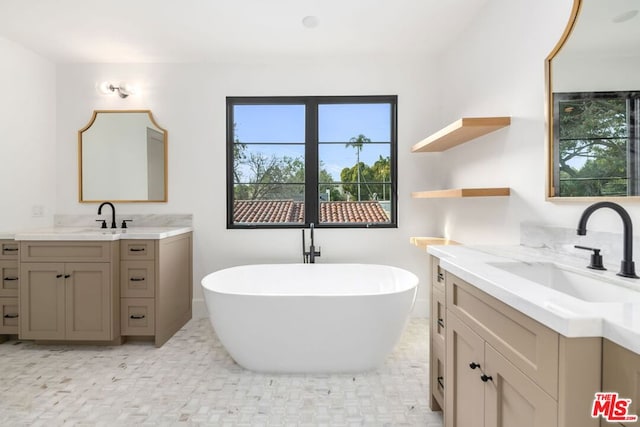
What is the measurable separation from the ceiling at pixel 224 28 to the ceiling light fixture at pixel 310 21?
1.3 inches

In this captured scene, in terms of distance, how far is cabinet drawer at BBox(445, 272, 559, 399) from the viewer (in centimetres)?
71

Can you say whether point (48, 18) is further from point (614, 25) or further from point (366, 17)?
point (614, 25)

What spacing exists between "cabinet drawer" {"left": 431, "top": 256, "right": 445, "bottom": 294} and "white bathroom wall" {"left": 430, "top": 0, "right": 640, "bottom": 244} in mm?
551

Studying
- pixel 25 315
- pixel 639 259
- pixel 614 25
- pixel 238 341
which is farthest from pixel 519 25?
pixel 25 315

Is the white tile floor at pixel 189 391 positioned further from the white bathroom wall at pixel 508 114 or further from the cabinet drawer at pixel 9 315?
the white bathroom wall at pixel 508 114

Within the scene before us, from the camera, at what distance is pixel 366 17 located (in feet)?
7.84

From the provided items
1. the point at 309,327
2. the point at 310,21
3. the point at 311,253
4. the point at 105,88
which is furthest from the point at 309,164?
the point at 105,88

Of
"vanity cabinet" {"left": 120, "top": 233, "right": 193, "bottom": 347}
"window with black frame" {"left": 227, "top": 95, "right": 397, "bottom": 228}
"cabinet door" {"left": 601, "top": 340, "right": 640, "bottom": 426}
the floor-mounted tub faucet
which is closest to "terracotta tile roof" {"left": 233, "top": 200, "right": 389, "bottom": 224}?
"window with black frame" {"left": 227, "top": 95, "right": 397, "bottom": 228}

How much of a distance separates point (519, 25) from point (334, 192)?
6.26 ft

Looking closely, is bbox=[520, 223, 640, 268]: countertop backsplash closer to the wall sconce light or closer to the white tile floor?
the white tile floor

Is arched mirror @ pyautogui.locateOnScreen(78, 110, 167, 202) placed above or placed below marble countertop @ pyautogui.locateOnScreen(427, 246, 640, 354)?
above

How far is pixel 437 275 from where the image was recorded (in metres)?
1.67

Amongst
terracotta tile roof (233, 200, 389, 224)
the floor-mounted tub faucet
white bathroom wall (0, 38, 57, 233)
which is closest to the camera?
white bathroom wall (0, 38, 57, 233)

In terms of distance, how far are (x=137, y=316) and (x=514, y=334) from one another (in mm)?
2638
